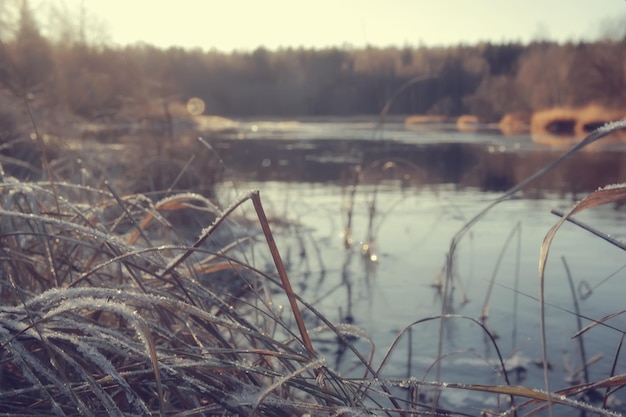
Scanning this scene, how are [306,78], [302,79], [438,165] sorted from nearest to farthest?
[438,165], [302,79], [306,78]

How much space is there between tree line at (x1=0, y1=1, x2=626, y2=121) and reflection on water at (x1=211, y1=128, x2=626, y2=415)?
0.95 meters

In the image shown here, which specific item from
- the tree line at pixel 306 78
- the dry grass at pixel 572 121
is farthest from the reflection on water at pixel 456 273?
the dry grass at pixel 572 121

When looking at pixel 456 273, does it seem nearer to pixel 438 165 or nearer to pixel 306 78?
pixel 438 165

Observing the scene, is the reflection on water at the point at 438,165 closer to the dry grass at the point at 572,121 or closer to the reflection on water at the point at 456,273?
the reflection on water at the point at 456,273

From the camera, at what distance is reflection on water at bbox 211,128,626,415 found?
7.70 feet

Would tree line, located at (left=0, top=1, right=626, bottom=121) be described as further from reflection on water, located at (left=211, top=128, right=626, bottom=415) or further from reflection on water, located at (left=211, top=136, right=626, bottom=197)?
reflection on water, located at (left=211, top=136, right=626, bottom=197)

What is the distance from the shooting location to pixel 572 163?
1001cm

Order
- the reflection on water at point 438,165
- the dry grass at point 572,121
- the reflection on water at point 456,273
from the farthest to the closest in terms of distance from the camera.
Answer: the dry grass at point 572,121
the reflection on water at point 438,165
the reflection on water at point 456,273

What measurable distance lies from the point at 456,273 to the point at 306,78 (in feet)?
173

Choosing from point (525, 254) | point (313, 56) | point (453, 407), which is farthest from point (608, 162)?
point (313, 56)

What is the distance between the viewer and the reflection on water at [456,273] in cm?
235

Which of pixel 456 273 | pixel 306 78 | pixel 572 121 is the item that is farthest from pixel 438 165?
pixel 306 78

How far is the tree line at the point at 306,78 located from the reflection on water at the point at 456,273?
95 centimetres

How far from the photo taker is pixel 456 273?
Answer: 3172mm
